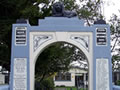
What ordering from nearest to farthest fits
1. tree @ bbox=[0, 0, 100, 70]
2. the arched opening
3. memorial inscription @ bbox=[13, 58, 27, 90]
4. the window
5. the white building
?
memorial inscription @ bbox=[13, 58, 27, 90], tree @ bbox=[0, 0, 100, 70], the arched opening, the white building, the window

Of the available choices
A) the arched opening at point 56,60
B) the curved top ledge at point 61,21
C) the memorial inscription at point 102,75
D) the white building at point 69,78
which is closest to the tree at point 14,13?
the arched opening at point 56,60

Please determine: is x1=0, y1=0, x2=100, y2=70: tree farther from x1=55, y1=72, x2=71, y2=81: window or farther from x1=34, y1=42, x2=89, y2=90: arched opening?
x1=55, y1=72, x2=71, y2=81: window

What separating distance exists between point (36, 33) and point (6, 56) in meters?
5.89

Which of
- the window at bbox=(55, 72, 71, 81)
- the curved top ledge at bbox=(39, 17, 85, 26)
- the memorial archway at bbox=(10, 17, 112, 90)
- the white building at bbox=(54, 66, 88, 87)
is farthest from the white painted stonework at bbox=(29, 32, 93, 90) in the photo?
the window at bbox=(55, 72, 71, 81)

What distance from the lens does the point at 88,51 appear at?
1161 cm

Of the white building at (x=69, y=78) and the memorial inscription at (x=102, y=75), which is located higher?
the memorial inscription at (x=102, y=75)

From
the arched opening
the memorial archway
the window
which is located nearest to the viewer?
the memorial archway

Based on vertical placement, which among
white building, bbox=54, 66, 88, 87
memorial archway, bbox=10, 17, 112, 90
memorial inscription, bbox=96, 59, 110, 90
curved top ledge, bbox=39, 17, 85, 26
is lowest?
white building, bbox=54, 66, 88, 87

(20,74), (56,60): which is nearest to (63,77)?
(56,60)

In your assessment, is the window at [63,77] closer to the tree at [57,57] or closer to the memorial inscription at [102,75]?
the tree at [57,57]

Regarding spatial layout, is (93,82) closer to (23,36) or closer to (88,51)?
(88,51)

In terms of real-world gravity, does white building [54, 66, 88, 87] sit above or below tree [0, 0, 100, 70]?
below

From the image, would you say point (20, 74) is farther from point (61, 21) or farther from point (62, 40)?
point (61, 21)

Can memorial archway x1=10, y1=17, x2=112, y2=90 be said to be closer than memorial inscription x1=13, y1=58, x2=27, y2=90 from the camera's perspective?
No
